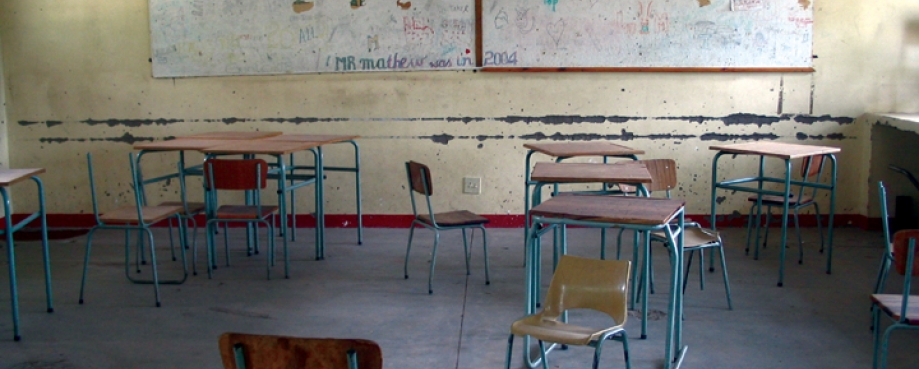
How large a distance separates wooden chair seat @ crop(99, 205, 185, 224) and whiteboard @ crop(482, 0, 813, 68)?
102 inches

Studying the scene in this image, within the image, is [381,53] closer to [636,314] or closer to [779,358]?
[636,314]

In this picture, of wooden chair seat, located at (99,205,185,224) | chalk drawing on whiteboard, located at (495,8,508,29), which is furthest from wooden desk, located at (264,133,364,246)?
chalk drawing on whiteboard, located at (495,8,508,29)

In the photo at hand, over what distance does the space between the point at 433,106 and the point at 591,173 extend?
2.50 m

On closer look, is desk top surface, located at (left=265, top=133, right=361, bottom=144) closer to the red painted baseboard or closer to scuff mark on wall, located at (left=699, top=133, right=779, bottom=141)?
the red painted baseboard

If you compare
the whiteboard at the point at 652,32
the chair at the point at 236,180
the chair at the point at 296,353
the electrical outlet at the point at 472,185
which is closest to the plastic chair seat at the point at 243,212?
the chair at the point at 236,180

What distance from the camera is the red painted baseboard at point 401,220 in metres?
5.91

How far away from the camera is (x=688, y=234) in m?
3.94

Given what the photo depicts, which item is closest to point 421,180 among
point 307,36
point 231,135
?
point 231,135

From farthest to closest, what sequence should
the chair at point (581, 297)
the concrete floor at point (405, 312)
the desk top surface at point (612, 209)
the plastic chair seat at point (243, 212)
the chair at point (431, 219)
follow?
1. the plastic chair seat at point (243, 212)
2. the chair at point (431, 219)
3. the concrete floor at point (405, 312)
4. the desk top surface at point (612, 209)
5. the chair at point (581, 297)

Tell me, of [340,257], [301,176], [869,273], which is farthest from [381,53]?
[869,273]

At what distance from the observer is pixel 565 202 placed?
9.87 ft

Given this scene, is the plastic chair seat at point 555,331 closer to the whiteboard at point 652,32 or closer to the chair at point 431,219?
the chair at point 431,219

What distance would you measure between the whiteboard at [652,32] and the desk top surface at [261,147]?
5.85 feet

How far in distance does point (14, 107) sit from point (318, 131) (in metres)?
2.43
